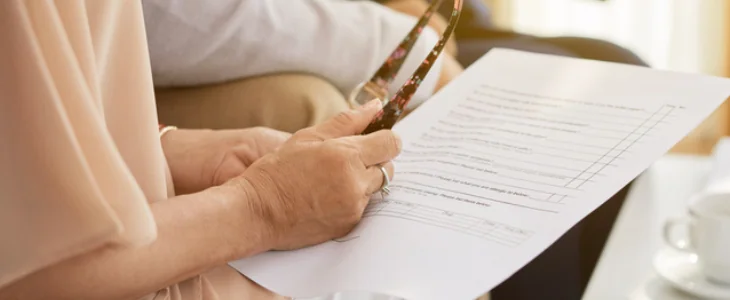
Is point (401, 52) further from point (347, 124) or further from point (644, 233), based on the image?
point (644, 233)

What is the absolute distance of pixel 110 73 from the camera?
50 cm

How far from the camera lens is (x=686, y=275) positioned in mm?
870

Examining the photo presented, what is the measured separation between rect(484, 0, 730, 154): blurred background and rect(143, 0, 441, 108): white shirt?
4.31ft

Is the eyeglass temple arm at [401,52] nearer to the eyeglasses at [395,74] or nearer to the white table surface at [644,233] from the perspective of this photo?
the eyeglasses at [395,74]

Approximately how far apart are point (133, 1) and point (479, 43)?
2.81ft

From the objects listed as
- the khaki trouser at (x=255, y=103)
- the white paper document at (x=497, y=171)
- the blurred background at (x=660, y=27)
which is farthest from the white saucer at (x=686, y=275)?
the blurred background at (x=660, y=27)

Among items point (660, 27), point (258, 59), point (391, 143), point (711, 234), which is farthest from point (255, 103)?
point (660, 27)

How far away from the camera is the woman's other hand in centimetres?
68

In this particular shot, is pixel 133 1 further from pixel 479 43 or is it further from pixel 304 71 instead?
pixel 479 43

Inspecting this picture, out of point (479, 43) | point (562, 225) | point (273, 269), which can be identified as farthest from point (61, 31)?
point (479, 43)

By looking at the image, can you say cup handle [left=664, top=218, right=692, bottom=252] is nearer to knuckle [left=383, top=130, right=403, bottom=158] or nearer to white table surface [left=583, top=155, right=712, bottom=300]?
white table surface [left=583, top=155, right=712, bottom=300]

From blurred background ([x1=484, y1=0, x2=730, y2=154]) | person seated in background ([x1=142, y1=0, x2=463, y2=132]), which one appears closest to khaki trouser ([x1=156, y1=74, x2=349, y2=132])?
person seated in background ([x1=142, y1=0, x2=463, y2=132])

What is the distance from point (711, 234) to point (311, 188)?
0.51 meters

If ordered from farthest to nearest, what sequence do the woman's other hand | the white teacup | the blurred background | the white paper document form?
the blurred background → the white teacup → the woman's other hand → the white paper document
